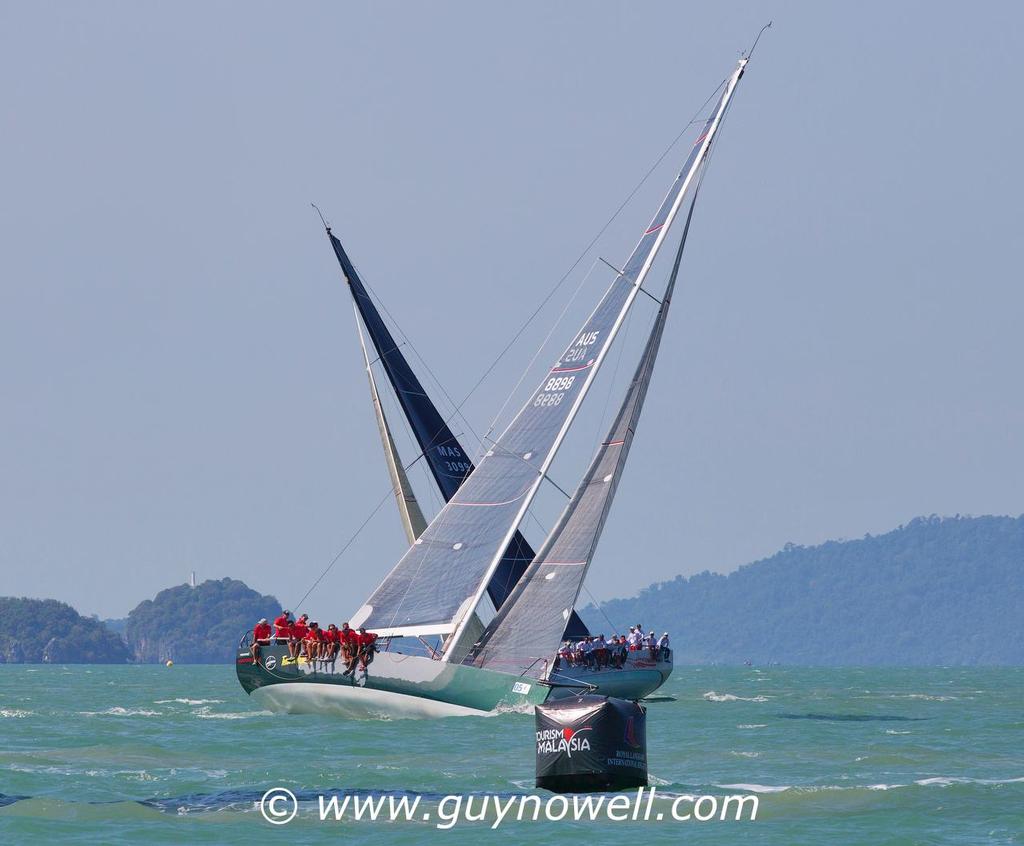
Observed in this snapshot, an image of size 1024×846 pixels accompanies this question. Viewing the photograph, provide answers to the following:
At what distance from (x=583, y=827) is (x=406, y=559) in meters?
15.7

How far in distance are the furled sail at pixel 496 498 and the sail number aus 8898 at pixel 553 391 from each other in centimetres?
3

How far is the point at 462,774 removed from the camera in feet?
82.9

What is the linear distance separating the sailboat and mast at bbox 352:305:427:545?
527 cm

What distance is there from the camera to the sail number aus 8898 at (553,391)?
3669cm

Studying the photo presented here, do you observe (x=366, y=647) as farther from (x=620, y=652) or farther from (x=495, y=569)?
(x=620, y=652)

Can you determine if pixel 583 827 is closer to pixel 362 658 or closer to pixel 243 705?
pixel 362 658

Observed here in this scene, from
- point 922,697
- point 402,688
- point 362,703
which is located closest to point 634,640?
point 362,703

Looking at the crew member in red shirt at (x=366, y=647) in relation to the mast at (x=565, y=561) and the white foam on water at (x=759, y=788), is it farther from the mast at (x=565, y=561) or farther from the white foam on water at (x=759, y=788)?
the white foam on water at (x=759, y=788)

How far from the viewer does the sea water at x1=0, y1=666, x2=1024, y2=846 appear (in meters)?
20.0

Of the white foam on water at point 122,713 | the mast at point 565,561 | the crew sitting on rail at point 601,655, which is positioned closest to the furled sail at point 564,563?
the mast at point 565,561

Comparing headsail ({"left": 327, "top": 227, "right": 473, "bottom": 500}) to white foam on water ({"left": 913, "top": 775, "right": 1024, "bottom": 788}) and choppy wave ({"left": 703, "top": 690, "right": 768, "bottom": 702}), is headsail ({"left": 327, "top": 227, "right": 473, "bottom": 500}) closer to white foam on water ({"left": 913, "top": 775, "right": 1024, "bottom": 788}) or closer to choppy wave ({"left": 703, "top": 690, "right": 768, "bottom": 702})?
choppy wave ({"left": 703, "top": 690, "right": 768, "bottom": 702})

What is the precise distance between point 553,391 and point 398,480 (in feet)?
29.5

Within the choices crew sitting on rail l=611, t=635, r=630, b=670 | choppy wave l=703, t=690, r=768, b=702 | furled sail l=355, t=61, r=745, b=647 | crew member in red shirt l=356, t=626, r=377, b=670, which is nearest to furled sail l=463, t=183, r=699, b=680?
furled sail l=355, t=61, r=745, b=647

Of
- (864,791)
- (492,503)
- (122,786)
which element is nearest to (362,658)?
(492,503)
